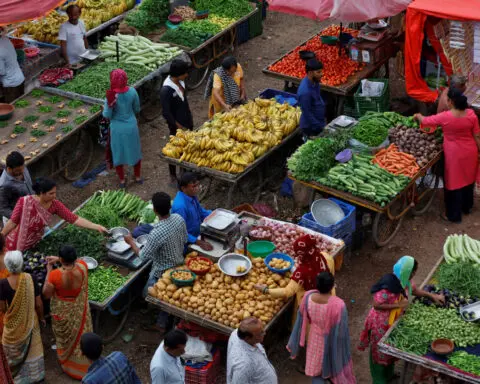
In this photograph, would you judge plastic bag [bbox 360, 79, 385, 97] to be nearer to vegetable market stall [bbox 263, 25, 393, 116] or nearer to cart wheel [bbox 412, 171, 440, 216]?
vegetable market stall [bbox 263, 25, 393, 116]

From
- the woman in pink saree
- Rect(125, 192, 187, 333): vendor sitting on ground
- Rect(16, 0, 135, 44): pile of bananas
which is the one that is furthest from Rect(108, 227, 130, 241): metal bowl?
Rect(16, 0, 135, 44): pile of bananas

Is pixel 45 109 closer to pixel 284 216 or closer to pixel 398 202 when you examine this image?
pixel 284 216

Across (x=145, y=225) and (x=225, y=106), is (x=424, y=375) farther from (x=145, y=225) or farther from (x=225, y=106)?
(x=225, y=106)

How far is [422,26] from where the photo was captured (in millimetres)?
11414

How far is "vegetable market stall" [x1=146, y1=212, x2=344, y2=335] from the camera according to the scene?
7863 millimetres

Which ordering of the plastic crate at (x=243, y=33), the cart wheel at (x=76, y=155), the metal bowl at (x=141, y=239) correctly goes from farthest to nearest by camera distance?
the plastic crate at (x=243, y=33) → the cart wheel at (x=76, y=155) → the metal bowl at (x=141, y=239)

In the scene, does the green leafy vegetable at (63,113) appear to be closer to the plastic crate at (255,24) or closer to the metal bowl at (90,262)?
the metal bowl at (90,262)

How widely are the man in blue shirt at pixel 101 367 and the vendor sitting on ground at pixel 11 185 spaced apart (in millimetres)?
3240

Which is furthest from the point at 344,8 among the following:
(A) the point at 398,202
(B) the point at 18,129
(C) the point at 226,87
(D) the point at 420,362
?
(D) the point at 420,362

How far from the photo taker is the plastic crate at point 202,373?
780cm

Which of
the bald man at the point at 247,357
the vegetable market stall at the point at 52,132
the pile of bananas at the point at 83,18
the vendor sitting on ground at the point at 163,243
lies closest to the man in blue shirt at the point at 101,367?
the bald man at the point at 247,357

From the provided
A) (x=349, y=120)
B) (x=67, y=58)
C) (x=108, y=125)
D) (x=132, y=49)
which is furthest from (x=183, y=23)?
Result: (x=349, y=120)

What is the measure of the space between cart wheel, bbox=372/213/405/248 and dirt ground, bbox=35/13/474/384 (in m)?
0.10

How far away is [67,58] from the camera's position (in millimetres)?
13289
